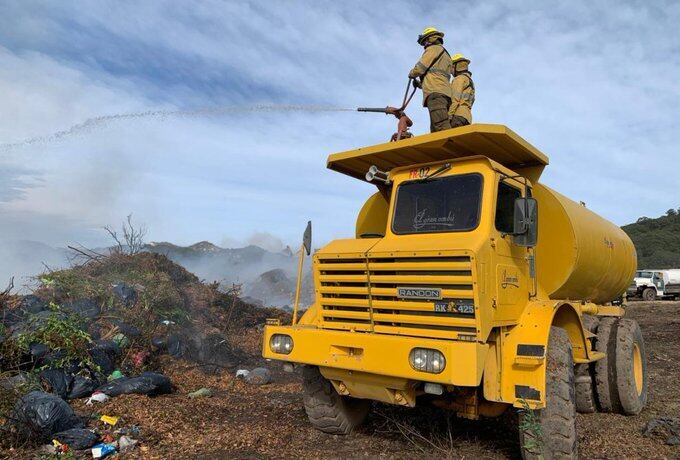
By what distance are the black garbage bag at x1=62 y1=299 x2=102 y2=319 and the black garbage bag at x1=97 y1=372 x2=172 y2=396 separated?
207 cm

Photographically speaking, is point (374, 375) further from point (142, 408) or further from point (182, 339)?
point (182, 339)

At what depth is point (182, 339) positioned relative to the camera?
8727 mm

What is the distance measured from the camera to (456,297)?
4.07 m

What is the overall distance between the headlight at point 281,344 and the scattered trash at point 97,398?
93.9 inches

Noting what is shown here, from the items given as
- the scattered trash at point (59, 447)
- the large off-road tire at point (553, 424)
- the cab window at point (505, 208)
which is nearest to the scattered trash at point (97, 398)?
the scattered trash at point (59, 447)

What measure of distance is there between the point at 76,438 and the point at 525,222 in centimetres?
438

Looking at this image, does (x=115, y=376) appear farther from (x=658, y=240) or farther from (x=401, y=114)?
(x=658, y=240)

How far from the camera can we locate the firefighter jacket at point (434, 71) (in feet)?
19.7

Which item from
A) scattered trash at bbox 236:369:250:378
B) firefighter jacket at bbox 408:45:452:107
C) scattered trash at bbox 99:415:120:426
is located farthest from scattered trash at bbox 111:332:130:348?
firefighter jacket at bbox 408:45:452:107

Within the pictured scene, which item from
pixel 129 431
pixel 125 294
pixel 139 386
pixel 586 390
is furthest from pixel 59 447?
pixel 586 390

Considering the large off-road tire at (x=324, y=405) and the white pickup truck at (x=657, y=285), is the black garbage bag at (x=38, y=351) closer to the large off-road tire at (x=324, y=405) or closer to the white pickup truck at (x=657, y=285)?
the large off-road tire at (x=324, y=405)

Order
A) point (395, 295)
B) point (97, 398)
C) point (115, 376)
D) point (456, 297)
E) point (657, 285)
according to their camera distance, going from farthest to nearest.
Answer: point (657, 285)
point (115, 376)
point (97, 398)
point (395, 295)
point (456, 297)

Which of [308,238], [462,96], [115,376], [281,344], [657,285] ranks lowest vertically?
[115,376]

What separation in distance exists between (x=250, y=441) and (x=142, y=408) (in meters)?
1.57
